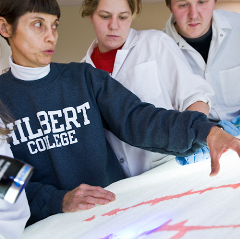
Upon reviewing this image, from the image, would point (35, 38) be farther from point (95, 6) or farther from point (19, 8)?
point (95, 6)

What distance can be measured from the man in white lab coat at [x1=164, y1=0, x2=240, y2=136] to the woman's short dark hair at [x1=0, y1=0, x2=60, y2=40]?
0.63m

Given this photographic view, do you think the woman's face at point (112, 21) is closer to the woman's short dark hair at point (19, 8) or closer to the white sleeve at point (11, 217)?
the woman's short dark hair at point (19, 8)

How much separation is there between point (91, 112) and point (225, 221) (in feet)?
1.80

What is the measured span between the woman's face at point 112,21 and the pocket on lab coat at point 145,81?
6.2 inches

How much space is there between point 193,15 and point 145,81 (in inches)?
15.4

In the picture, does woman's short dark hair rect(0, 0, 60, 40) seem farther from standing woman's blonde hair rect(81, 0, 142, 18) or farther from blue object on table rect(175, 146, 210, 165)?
blue object on table rect(175, 146, 210, 165)

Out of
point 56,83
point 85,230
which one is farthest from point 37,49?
point 85,230

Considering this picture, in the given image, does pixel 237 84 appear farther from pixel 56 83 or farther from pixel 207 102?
pixel 56 83

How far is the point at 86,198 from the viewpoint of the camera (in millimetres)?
776

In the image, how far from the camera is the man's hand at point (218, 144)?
1.86ft

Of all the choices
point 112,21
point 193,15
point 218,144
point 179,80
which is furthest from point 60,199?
point 193,15

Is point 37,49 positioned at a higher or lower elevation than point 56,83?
higher

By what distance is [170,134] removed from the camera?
765mm

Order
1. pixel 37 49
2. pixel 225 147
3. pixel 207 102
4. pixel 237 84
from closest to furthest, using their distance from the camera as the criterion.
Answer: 1. pixel 225 147
2. pixel 37 49
3. pixel 207 102
4. pixel 237 84
